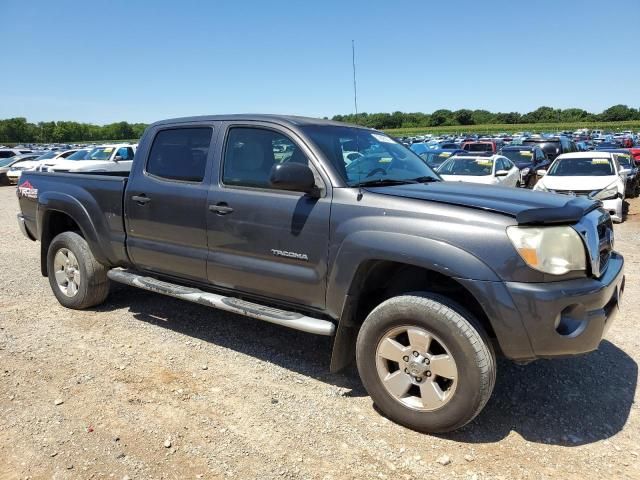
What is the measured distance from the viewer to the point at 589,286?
277 centimetres

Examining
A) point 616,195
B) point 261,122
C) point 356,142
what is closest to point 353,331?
point 356,142

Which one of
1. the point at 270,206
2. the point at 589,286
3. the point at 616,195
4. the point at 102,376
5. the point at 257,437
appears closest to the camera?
the point at 589,286

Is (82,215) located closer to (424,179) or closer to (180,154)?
(180,154)

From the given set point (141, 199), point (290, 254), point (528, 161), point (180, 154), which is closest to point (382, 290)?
point (290, 254)

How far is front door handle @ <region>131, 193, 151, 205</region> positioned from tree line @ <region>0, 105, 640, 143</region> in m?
101

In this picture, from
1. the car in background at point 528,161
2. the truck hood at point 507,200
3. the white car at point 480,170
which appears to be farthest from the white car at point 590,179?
the truck hood at point 507,200

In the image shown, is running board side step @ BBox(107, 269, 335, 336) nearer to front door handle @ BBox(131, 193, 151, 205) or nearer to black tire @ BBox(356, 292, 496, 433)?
black tire @ BBox(356, 292, 496, 433)

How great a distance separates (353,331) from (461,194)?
117cm

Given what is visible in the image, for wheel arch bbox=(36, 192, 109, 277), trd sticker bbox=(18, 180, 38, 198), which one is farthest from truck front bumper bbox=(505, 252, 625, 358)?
trd sticker bbox=(18, 180, 38, 198)

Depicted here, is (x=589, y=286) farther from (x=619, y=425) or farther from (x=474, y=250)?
(x=619, y=425)

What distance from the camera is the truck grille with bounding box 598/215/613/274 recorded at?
3.09 metres

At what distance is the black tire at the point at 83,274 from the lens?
16.3ft

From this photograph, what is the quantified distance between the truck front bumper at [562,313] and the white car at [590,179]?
903 cm

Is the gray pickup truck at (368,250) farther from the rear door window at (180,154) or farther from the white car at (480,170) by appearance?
the white car at (480,170)
